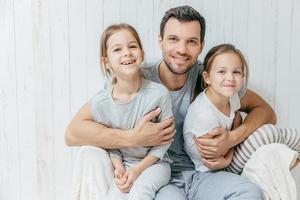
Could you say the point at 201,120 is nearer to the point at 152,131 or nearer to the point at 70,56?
the point at 152,131

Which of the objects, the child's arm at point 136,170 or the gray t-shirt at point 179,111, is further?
the gray t-shirt at point 179,111

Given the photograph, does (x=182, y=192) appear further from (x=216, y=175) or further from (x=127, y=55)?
(x=127, y=55)

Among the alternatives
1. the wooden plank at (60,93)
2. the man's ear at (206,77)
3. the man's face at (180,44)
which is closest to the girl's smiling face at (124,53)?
the man's face at (180,44)

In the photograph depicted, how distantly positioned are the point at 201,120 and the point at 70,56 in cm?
81

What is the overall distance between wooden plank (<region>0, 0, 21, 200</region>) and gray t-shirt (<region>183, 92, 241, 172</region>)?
0.94 metres

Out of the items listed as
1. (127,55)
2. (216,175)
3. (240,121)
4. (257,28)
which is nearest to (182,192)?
(216,175)

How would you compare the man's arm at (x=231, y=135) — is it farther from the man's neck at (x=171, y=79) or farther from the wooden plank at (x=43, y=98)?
the wooden plank at (x=43, y=98)

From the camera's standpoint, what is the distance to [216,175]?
5.56ft

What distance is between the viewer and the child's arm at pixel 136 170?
5.36 feet

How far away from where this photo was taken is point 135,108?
170cm

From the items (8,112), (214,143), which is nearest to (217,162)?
(214,143)

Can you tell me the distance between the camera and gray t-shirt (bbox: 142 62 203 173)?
184 cm

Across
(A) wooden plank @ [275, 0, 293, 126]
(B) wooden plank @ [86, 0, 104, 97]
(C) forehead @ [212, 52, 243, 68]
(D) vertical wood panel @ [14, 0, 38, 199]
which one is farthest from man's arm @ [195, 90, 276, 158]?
(D) vertical wood panel @ [14, 0, 38, 199]

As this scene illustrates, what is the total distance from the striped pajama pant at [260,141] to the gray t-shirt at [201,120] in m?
0.09
